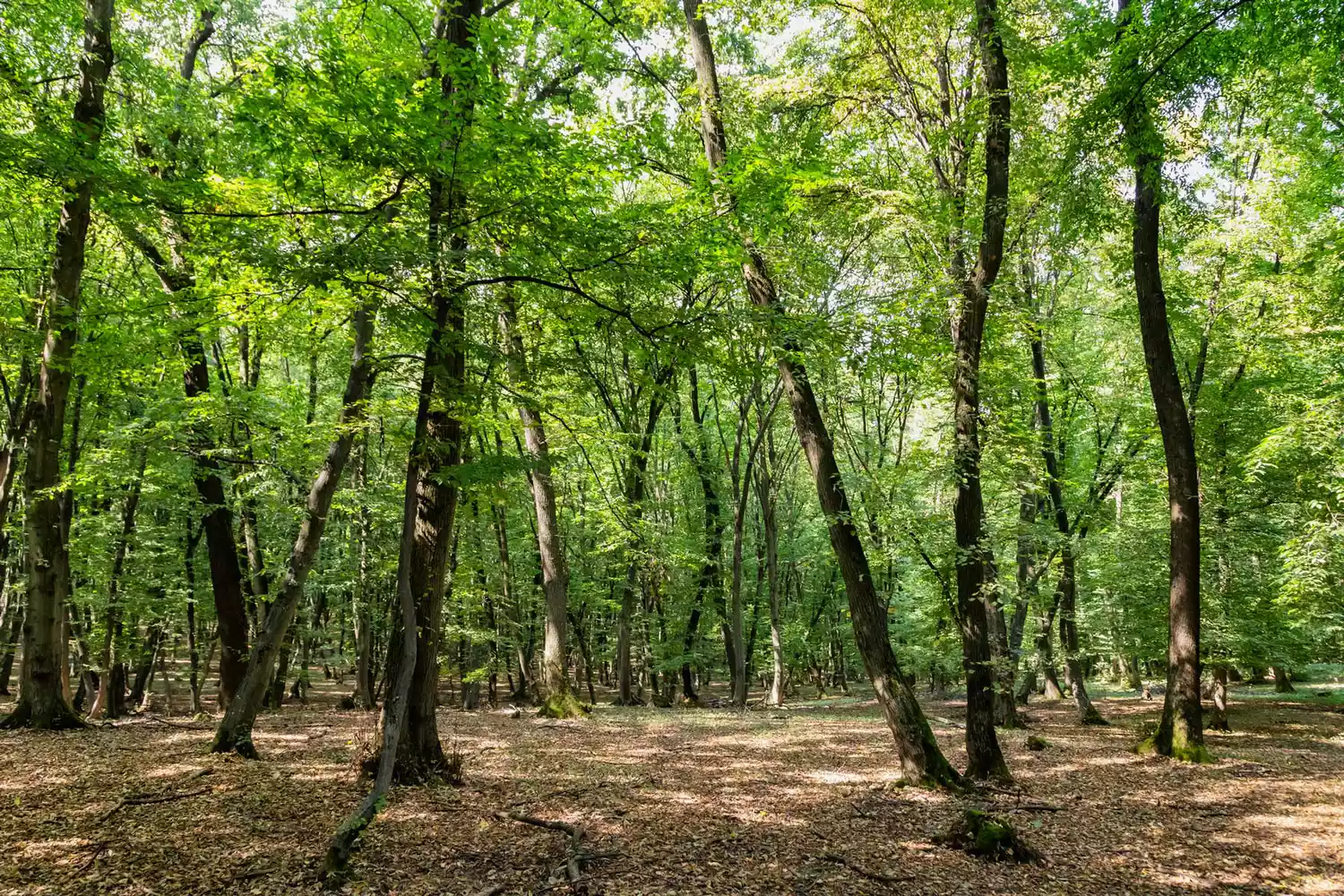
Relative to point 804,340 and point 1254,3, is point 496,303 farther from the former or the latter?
point 1254,3

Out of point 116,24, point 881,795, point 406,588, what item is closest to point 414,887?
point 406,588

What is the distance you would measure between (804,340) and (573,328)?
2196 mm

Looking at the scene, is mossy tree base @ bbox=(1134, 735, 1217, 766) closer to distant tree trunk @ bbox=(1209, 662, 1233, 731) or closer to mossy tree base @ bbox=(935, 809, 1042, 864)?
distant tree trunk @ bbox=(1209, 662, 1233, 731)

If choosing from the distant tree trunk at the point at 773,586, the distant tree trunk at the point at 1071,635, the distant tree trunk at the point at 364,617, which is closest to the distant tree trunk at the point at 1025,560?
the distant tree trunk at the point at 1071,635

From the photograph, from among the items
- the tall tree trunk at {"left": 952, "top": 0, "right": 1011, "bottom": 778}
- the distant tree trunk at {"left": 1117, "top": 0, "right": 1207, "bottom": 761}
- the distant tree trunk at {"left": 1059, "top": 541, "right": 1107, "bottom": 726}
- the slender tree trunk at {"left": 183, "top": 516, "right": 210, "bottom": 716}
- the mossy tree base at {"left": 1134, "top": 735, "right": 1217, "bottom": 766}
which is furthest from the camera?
the slender tree trunk at {"left": 183, "top": 516, "right": 210, "bottom": 716}

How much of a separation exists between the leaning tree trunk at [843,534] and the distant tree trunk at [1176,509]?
188 inches

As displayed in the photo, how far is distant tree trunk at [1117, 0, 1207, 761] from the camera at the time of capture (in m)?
10.2

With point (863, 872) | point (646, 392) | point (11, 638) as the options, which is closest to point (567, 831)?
point (863, 872)

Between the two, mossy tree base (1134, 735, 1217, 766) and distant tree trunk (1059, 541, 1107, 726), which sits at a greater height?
distant tree trunk (1059, 541, 1107, 726)

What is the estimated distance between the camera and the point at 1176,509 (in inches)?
418

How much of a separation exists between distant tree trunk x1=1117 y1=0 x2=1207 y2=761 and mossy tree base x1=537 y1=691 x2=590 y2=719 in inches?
394

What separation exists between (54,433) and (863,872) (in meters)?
9.97

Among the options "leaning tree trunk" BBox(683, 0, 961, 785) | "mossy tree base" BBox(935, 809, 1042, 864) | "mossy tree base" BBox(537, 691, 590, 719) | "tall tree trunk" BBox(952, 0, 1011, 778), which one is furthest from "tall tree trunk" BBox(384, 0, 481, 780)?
"mossy tree base" BBox(537, 691, 590, 719)

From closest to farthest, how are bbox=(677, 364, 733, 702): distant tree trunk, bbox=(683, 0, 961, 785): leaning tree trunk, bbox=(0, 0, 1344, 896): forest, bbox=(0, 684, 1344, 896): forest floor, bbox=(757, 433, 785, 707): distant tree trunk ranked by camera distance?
bbox=(0, 684, 1344, 896): forest floor → bbox=(0, 0, 1344, 896): forest → bbox=(683, 0, 961, 785): leaning tree trunk → bbox=(757, 433, 785, 707): distant tree trunk → bbox=(677, 364, 733, 702): distant tree trunk
